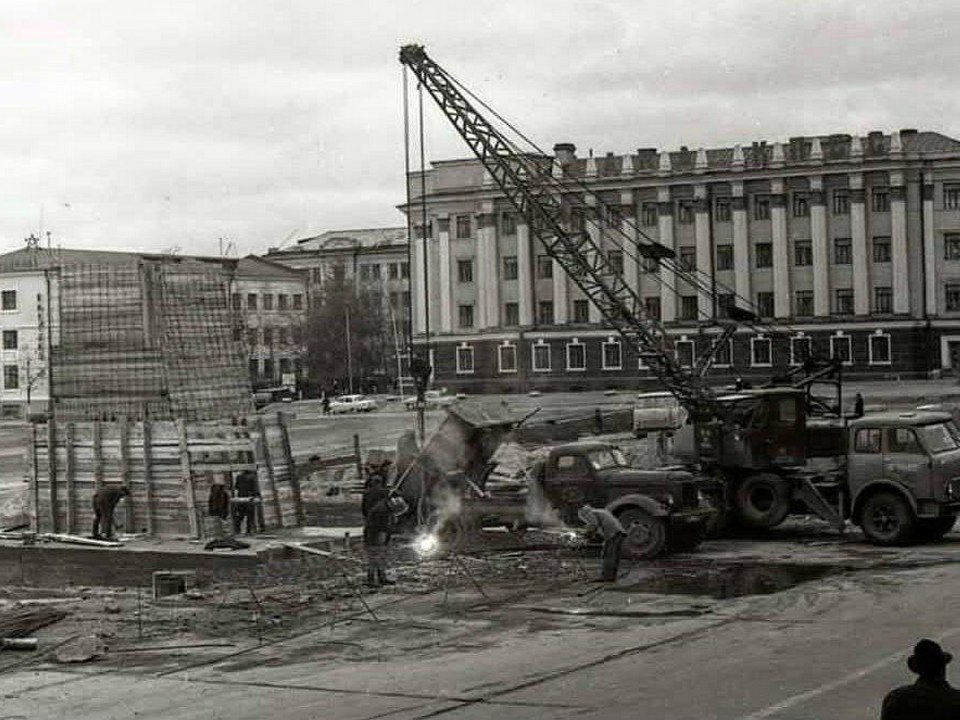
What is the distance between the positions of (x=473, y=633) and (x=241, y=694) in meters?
4.06

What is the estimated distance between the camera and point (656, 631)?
18.0 m

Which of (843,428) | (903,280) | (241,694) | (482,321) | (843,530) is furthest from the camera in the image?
(482,321)

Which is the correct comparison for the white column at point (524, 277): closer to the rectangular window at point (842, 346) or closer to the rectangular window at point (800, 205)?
the rectangular window at point (800, 205)

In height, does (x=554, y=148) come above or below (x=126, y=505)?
above

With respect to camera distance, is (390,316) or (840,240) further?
(390,316)

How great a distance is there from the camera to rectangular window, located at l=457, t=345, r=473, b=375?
10200cm

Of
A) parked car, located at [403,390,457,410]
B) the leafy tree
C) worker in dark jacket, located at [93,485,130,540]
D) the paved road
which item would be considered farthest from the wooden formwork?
the leafy tree

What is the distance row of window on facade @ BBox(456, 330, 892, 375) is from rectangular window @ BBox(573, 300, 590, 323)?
1.43 metres

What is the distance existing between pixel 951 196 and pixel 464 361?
32.5 m

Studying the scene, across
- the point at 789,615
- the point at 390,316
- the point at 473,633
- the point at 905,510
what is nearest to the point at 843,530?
the point at 905,510

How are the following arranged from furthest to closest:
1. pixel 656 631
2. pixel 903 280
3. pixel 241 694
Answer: pixel 903 280 → pixel 656 631 → pixel 241 694

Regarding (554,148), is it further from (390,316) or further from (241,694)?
(241,694)

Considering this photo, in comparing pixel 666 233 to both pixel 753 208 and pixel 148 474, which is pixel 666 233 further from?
pixel 148 474

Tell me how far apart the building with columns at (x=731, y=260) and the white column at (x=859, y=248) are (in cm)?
9
